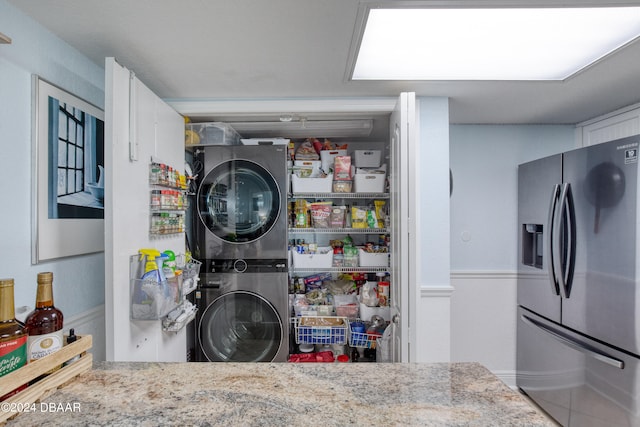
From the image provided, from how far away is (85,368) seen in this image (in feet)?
2.76

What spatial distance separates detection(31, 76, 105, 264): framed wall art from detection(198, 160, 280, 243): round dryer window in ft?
2.36

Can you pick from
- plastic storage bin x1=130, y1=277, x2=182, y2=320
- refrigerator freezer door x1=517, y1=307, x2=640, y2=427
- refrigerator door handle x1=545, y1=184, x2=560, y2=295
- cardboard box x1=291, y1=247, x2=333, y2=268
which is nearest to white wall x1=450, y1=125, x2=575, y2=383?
refrigerator freezer door x1=517, y1=307, x2=640, y2=427

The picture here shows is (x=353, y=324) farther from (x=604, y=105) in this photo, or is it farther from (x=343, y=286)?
(x=604, y=105)

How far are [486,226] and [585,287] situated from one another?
2.83ft

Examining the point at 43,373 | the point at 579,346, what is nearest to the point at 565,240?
the point at 579,346

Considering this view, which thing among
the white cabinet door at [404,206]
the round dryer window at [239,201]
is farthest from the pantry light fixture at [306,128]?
the white cabinet door at [404,206]

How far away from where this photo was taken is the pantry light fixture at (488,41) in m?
1.12

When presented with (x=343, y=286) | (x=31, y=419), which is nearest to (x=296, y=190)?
(x=343, y=286)

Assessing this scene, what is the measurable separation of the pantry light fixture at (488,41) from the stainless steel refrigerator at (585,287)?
587 millimetres

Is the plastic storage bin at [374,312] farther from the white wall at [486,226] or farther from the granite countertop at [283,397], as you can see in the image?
the granite countertop at [283,397]

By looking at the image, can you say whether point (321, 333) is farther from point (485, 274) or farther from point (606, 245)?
point (606, 245)

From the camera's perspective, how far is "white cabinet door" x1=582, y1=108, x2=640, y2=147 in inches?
81.9

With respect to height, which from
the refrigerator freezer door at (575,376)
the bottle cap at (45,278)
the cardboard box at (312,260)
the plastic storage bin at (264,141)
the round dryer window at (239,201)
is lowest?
the refrigerator freezer door at (575,376)

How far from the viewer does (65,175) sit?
131 cm
